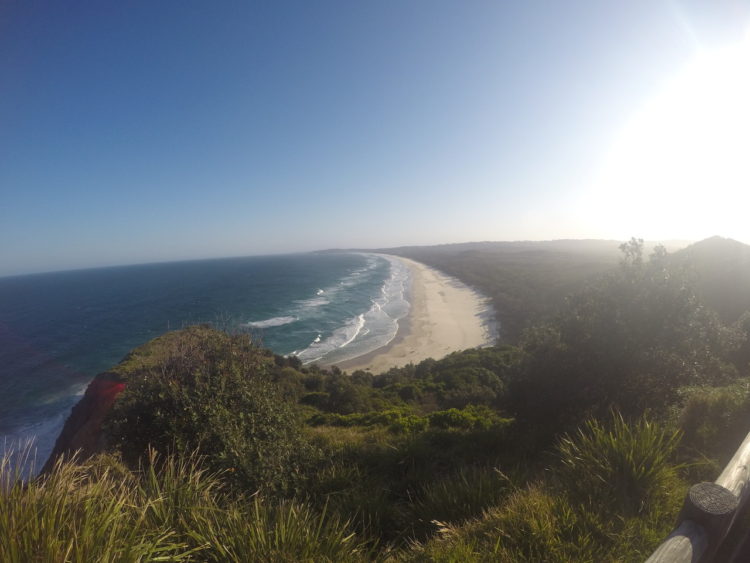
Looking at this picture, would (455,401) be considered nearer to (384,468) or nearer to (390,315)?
(384,468)

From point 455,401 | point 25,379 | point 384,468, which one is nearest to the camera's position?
point 384,468

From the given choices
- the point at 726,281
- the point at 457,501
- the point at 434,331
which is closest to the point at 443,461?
the point at 457,501

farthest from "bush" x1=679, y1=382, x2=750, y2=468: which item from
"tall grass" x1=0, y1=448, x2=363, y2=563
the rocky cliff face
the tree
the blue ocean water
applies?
the rocky cliff face

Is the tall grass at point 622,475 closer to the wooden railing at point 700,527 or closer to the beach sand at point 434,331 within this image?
the wooden railing at point 700,527

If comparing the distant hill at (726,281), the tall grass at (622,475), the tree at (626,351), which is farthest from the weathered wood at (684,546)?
the distant hill at (726,281)

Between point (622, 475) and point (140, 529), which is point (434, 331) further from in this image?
point (140, 529)

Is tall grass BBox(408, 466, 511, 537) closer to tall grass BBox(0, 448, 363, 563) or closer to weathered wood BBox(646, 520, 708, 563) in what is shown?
tall grass BBox(0, 448, 363, 563)

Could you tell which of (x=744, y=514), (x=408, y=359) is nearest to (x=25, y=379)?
(x=408, y=359)

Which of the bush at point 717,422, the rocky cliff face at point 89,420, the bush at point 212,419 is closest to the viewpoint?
the bush at point 717,422
